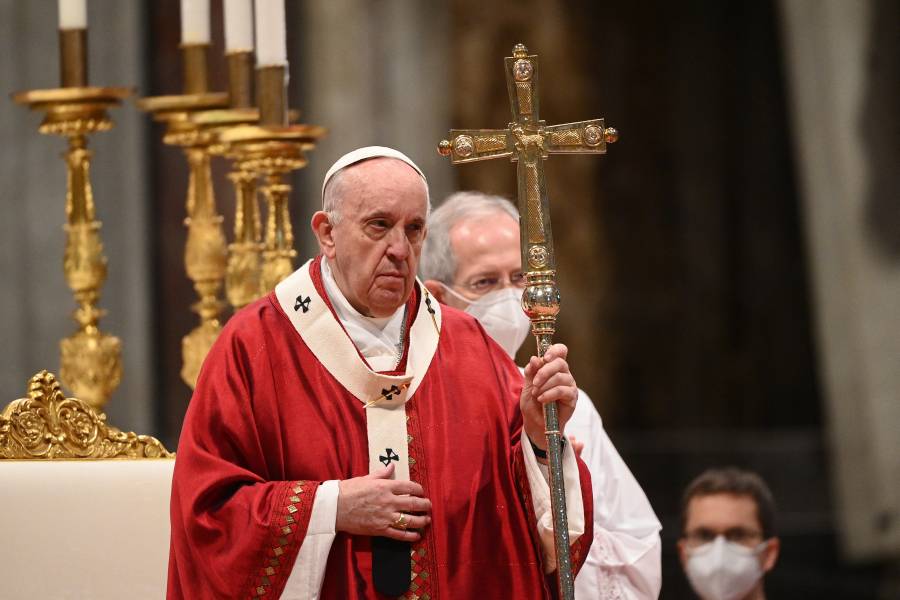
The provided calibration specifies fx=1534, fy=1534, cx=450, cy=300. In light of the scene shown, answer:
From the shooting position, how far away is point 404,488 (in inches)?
128

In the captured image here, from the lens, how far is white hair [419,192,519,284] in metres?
4.52

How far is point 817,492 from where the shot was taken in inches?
307

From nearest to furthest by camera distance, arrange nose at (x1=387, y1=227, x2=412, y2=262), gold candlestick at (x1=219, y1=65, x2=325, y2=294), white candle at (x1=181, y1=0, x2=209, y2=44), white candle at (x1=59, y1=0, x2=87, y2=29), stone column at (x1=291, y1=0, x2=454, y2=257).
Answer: nose at (x1=387, y1=227, x2=412, y2=262)
gold candlestick at (x1=219, y1=65, x2=325, y2=294)
white candle at (x1=59, y1=0, x2=87, y2=29)
white candle at (x1=181, y1=0, x2=209, y2=44)
stone column at (x1=291, y1=0, x2=454, y2=257)

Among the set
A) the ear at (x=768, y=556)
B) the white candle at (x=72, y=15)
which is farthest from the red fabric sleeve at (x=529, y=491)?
the white candle at (x=72, y=15)

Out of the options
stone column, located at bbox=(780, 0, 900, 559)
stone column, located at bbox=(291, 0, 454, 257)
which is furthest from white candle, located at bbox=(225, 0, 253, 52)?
stone column, located at bbox=(780, 0, 900, 559)

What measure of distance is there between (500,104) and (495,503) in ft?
15.3

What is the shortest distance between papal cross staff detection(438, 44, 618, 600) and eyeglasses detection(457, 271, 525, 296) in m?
1.05

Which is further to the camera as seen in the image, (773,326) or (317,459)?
(773,326)

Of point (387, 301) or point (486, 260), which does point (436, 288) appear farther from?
point (387, 301)

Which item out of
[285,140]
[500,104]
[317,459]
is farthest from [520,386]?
[500,104]

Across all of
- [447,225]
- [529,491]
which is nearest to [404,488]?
[529,491]

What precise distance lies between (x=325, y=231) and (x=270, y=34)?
3.95 feet

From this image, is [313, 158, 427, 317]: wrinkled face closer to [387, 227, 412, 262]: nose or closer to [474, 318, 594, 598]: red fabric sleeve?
[387, 227, 412, 262]: nose

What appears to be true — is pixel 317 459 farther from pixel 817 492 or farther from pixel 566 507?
pixel 817 492
